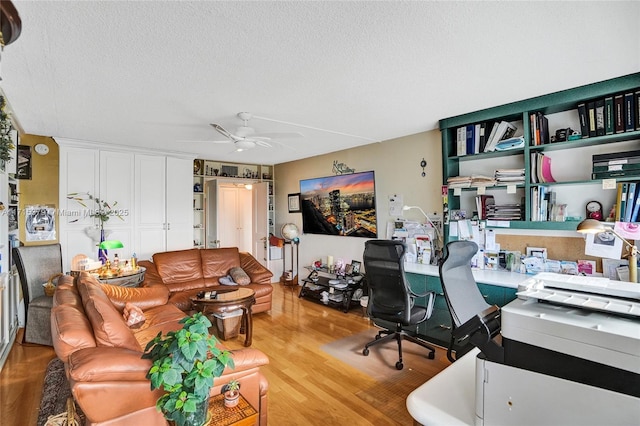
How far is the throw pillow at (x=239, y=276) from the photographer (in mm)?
4293

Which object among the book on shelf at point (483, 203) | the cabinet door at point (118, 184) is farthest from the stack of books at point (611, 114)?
the cabinet door at point (118, 184)

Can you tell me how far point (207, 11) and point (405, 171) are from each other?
3127 millimetres

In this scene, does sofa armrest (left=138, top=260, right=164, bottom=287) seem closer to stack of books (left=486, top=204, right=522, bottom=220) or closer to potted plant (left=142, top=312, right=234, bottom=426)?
potted plant (left=142, top=312, right=234, bottom=426)

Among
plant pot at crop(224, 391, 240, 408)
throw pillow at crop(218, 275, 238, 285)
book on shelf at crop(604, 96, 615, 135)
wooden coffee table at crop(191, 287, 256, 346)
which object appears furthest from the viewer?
throw pillow at crop(218, 275, 238, 285)

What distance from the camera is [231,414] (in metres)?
1.56

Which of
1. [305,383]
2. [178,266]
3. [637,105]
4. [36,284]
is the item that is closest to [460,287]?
[305,383]

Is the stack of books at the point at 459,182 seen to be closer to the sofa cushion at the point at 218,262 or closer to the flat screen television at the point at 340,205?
the flat screen television at the point at 340,205

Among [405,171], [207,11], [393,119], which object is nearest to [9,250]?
[207,11]

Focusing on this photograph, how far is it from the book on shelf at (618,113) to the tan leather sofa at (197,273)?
3.93 meters

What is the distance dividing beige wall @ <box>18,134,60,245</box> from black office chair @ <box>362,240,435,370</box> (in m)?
4.21

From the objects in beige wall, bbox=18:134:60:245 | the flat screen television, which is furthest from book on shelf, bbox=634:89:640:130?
beige wall, bbox=18:134:60:245

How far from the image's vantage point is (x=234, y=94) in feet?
8.49

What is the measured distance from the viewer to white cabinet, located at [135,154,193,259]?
4.80 m

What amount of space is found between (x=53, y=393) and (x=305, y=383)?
6.33ft
